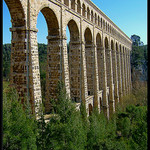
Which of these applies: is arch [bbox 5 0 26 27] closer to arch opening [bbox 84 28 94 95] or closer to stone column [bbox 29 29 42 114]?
stone column [bbox 29 29 42 114]

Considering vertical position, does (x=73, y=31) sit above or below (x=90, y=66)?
above

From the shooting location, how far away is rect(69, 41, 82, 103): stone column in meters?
19.8

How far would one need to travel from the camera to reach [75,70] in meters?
20.1

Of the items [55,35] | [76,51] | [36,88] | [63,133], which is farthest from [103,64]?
[63,133]

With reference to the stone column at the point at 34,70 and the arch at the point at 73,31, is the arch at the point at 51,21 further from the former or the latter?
the arch at the point at 73,31

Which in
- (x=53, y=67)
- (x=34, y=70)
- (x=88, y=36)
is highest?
(x=88, y=36)

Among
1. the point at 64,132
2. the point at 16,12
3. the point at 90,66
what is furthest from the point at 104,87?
the point at 64,132

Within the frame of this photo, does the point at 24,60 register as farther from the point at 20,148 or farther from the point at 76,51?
the point at 76,51

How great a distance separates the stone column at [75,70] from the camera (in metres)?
19.8

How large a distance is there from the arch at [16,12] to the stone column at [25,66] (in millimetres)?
347

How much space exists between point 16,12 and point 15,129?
7.12 metres

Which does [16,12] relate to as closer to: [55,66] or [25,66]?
[25,66]

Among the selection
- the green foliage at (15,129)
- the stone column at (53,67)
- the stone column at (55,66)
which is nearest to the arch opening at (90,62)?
the stone column at (55,66)

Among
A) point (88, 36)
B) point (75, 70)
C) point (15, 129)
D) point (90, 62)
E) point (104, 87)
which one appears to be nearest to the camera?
point (15, 129)
